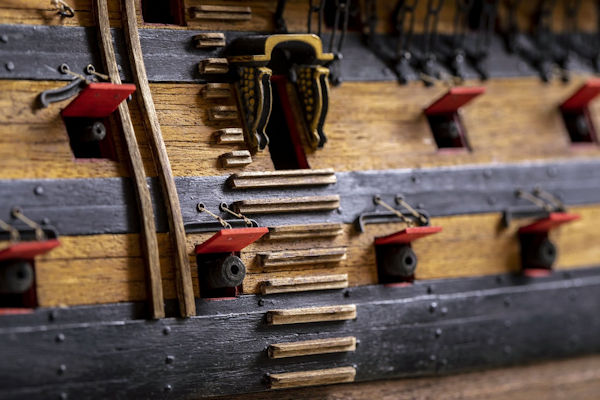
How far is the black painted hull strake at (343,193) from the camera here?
3.66m

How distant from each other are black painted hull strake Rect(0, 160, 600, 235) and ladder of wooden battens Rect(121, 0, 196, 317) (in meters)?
0.06

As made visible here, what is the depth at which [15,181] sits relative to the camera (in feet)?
11.8

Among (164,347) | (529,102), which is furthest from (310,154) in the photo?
(529,102)

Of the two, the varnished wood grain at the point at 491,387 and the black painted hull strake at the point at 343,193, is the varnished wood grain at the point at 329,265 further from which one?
the varnished wood grain at the point at 491,387

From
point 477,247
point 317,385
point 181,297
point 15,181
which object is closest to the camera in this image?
A: point 15,181

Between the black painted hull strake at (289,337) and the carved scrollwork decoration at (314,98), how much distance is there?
778 mm

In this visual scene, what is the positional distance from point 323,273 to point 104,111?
4.18 ft

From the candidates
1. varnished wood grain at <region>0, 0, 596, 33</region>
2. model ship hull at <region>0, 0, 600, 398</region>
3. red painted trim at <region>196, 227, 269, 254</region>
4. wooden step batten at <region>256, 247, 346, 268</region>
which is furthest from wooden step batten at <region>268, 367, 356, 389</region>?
varnished wood grain at <region>0, 0, 596, 33</region>

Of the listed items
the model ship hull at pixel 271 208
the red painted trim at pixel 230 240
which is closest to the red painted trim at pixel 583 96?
the model ship hull at pixel 271 208

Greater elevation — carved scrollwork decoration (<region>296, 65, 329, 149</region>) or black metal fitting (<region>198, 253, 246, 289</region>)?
carved scrollwork decoration (<region>296, 65, 329, 149</region>)

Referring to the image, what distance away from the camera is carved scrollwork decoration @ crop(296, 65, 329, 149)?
4297 mm

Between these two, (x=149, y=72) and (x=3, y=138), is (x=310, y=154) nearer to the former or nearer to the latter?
(x=149, y=72)

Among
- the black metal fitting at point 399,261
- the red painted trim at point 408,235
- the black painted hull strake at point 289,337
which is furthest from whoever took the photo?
the black metal fitting at point 399,261

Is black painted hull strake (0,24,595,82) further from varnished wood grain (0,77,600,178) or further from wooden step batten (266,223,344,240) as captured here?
wooden step batten (266,223,344,240)
